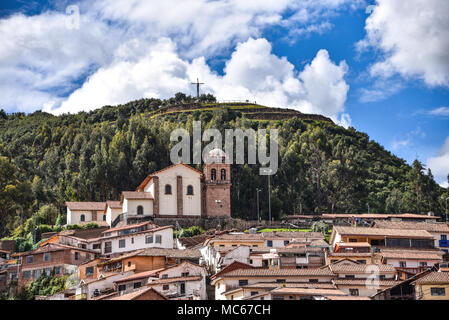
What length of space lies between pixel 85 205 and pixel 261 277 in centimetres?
2965

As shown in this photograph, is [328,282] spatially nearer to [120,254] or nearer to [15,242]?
[120,254]

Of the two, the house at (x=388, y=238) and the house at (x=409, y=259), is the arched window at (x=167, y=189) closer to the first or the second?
the house at (x=388, y=238)

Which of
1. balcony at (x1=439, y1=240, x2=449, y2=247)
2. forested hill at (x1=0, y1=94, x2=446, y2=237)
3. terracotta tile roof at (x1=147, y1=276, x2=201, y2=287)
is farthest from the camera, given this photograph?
forested hill at (x1=0, y1=94, x2=446, y2=237)

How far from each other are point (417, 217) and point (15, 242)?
118ft

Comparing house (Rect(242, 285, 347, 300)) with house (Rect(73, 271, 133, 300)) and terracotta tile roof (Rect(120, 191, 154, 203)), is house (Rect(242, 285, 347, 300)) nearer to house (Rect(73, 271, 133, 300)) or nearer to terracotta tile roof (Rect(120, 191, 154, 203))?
house (Rect(73, 271, 133, 300))

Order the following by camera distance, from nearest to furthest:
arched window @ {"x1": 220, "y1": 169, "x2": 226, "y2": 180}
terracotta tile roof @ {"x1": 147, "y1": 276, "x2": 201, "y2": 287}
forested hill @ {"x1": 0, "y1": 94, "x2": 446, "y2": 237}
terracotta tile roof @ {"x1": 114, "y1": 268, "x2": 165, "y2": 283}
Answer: terracotta tile roof @ {"x1": 147, "y1": 276, "x2": 201, "y2": 287}
terracotta tile roof @ {"x1": 114, "y1": 268, "x2": 165, "y2": 283}
arched window @ {"x1": 220, "y1": 169, "x2": 226, "y2": 180}
forested hill @ {"x1": 0, "y1": 94, "x2": 446, "y2": 237}

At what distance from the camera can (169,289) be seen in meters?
35.0

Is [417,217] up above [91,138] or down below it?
below

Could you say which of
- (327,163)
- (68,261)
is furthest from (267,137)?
(68,261)

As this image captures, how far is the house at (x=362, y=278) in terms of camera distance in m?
35.0

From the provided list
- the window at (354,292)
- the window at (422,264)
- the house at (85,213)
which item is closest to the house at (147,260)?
the window at (354,292)

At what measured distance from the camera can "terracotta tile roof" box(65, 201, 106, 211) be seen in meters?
59.2

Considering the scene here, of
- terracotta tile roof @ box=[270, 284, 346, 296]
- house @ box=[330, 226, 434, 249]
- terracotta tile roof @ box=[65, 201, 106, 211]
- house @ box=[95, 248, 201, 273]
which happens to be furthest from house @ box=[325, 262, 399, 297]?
terracotta tile roof @ box=[65, 201, 106, 211]

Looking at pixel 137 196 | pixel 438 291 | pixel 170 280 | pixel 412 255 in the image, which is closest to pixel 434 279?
pixel 438 291
